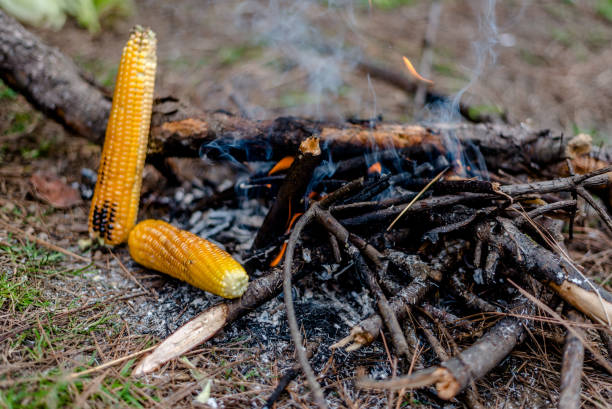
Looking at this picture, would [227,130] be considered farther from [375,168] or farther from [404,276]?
[404,276]

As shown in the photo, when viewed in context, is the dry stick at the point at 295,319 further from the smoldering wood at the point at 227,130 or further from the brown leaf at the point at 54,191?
the brown leaf at the point at 54,191

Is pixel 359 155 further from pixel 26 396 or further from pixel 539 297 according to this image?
pixel 26 396

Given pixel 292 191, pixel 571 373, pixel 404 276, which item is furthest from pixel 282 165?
pixel 571 373

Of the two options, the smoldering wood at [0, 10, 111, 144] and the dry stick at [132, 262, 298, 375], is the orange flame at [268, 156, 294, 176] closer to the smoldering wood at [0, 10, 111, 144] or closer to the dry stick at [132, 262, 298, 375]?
the dry stick at [132, 262, 298, 375]

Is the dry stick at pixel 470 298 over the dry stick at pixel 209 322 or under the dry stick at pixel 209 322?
over

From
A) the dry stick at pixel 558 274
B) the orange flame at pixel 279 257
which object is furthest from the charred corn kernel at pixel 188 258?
the dry stick at pixel 558 274

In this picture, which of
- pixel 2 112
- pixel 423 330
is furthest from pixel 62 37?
pixel 423 330

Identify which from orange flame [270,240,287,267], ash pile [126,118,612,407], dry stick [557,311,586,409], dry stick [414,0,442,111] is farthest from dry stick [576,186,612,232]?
dry stick [414,0,442,111]
